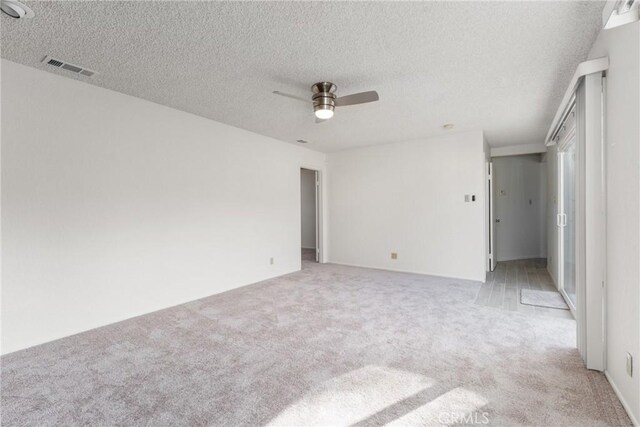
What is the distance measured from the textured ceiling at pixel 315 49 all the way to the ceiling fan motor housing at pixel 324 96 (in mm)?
81

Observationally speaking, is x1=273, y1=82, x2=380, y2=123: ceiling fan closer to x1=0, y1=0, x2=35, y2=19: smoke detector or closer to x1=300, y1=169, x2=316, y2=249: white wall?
x1=0, y1=0, x2=35, y2=19: smoke detector

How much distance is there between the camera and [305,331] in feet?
9.02

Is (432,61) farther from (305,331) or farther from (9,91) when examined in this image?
(9,91)

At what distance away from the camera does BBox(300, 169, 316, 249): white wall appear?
8664 mm

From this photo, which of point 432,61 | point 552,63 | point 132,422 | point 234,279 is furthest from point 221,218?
point 552,63

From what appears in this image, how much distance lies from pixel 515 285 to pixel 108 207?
5.40 m

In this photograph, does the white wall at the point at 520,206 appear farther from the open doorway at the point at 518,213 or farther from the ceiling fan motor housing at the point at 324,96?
the ceiling fan motor housing at the point at 324,96

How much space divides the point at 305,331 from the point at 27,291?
2406 mm

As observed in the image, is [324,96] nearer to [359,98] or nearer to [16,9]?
[359,98]

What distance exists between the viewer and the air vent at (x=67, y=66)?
7.87 ft

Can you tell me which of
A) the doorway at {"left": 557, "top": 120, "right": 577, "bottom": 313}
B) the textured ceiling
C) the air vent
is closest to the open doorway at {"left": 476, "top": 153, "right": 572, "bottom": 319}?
the doorway at {"left": 557, "top": 120, "right": 577, "bottom": 313}

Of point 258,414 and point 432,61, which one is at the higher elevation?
point 432,61

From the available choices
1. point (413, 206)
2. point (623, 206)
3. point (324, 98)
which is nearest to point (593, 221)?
point (623, 206)

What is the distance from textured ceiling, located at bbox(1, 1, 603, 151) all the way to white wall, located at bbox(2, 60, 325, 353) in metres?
0.33
